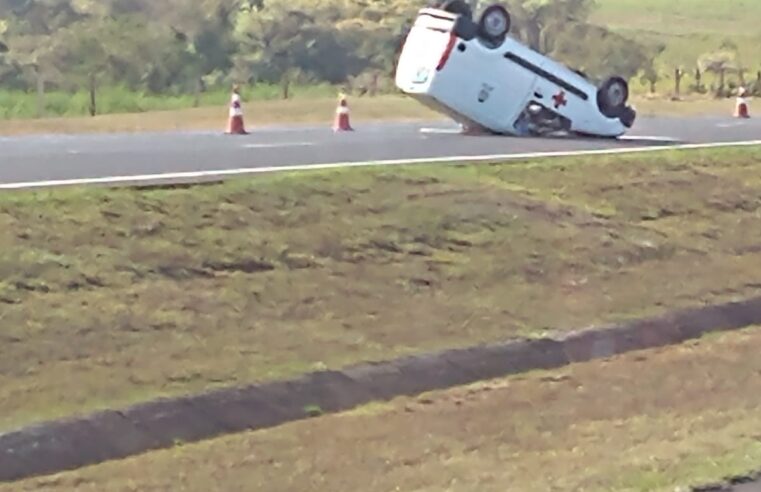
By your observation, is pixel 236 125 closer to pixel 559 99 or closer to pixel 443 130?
pixel 443 130

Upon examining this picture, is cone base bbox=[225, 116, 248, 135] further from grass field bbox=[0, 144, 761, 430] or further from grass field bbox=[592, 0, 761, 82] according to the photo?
grass field bbox=[592, 0, 761, 82]

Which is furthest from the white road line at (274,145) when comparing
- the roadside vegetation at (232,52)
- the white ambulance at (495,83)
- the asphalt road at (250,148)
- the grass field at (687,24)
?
the grass field at (687,24)

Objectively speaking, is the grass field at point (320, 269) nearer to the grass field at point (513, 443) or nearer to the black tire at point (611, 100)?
the grass field at point (513, 443)

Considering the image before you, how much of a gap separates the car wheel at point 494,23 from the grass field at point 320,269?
4.18 m

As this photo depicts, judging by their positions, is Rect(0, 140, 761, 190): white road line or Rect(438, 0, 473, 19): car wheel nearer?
Rect(0, 140, 761, 190): white road line

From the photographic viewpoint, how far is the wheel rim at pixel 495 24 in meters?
21.0

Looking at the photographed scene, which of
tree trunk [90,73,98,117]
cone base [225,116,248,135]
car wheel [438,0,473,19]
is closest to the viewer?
car wheel [438,0,473,19]

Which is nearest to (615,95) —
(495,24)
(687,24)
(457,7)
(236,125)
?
(495,24)

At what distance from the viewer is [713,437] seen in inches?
392

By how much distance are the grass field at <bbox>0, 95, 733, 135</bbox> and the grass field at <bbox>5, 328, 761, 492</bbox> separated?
524 inches

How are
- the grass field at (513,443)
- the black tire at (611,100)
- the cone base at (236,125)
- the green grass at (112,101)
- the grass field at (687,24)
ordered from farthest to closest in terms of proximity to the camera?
the grass field at (687,24) < the green grass at (112,101) < the cone base at (236,125) < the black tire at (611,100) < the grass field at (513,443)

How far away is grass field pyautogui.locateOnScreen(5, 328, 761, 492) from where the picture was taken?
30.2 feet

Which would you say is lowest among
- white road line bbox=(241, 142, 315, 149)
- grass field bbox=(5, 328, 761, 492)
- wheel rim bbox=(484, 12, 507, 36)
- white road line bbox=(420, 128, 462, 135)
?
white road line bbox=(420, 128, 462, 135)

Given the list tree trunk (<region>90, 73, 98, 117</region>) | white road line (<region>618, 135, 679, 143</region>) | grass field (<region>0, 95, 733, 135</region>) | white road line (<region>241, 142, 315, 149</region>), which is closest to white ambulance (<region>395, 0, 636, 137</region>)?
white road line (<region>618, 135, 679, 143</region>)
